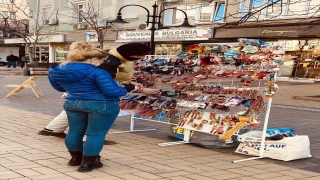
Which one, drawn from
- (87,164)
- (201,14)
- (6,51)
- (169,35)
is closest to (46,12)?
(169,35)

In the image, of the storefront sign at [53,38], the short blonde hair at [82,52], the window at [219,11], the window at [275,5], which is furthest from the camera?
the storefront sign at [53,38]

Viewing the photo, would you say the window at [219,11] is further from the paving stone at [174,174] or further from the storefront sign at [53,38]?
the paving stone at [174,174]

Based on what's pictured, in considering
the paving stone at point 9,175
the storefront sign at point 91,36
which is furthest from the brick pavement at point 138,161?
the storefront sign at point 91,36

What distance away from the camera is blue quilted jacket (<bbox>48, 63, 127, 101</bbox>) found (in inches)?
156

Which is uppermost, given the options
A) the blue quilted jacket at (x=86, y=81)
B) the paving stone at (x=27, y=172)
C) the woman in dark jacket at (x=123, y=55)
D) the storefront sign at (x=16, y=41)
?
the storefront sign at (x=16, y=41)

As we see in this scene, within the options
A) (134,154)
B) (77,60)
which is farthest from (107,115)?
(134,154)

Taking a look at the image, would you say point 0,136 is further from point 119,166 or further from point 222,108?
point 222,108

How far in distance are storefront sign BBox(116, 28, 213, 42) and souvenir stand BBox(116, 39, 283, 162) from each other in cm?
1519

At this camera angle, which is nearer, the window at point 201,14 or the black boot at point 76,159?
the black boot at point 76,159

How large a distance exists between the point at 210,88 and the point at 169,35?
1768cm

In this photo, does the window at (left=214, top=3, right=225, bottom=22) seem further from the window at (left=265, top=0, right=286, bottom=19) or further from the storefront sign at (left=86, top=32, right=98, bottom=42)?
the storefront sign at (left=86, top=32, right=98, bottom=42)

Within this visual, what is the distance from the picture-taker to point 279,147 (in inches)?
207

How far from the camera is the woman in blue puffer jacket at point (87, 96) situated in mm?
3975

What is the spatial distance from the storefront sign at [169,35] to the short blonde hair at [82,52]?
1730 cm
